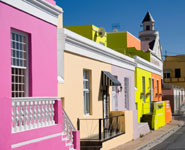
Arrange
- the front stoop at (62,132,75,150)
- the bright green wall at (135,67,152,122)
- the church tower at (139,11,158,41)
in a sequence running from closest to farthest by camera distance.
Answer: the front stoop at (62,132,75,150), the bright green wall at (135,67,152,122), the church tower at (139,11,158,41)

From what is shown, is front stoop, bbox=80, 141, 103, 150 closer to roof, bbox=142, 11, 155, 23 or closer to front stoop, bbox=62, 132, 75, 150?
front stoop, bbox=62, 132, 75, 150

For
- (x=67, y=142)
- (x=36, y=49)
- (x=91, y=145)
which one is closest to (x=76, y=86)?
(x=91, y=145)

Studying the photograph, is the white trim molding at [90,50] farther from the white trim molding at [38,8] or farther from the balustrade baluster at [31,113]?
the balustrade baluster at [31,113]

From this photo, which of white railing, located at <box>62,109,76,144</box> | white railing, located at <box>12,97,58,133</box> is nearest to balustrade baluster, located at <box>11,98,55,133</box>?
white railing, located at <box>12,97,58,133</box>

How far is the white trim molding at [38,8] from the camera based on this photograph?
993cm

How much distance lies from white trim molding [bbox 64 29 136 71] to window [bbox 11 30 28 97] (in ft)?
11.8

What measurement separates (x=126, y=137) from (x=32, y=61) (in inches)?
387

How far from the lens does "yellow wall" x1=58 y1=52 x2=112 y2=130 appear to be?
46.8 feet

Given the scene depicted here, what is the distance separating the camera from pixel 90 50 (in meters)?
16.6

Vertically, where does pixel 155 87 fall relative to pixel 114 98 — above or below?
above

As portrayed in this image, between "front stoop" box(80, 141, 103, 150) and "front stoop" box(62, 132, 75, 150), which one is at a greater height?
"front stoop" box(62, 132, 75, 150)

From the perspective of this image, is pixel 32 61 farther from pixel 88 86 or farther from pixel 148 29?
pixel 148 29

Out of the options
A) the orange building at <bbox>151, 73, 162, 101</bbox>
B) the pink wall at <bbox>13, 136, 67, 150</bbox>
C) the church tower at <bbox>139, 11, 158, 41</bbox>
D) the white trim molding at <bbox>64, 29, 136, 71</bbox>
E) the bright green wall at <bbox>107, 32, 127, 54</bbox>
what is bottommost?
the pink wall at <bbox>13, 136, 67, 150</bbox>

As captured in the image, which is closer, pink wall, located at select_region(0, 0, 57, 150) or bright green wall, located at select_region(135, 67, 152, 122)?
pink wall, located at select_region(0, 0, 57, 150)
